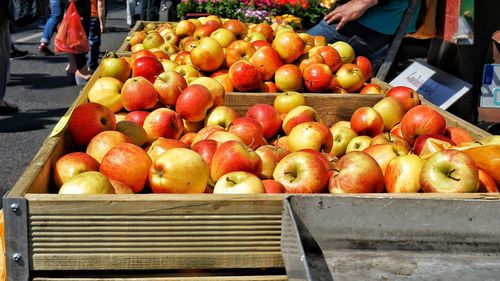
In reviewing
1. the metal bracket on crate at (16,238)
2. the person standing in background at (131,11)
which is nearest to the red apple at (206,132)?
the metal bracket on crate at (16,238)

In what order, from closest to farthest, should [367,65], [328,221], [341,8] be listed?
[328,221] < [367,65] < [341,8]

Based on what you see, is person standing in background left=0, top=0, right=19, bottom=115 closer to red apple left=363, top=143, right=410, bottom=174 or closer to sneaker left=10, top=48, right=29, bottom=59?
sneaker left=10, top=48, right=29, bottom=59

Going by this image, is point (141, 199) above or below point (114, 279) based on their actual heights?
above

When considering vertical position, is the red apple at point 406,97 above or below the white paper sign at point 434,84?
above

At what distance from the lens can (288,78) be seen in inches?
119

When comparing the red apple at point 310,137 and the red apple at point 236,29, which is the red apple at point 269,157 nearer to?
the red apple at point 310,137

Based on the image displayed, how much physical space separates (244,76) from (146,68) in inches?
19.3

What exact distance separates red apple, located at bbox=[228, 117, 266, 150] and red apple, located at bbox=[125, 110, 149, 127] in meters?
0.40

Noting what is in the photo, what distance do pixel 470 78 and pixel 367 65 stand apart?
116 centimetres

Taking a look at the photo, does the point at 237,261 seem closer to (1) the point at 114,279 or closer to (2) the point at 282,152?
(1) the point at 114,279

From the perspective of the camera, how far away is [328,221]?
1.50m

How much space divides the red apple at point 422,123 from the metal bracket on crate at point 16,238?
61.7 inches

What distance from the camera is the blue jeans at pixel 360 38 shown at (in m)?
4.29

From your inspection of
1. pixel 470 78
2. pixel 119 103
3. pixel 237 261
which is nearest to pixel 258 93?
pixel 119 103
